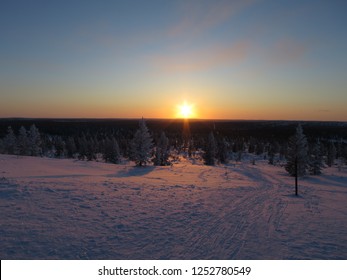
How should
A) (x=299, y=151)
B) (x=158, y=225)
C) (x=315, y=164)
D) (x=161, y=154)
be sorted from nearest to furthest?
1. (x=158, y=225)
2. (x=299, y=151)
3. (x=315, y=164)
4. (x=161, y=154)

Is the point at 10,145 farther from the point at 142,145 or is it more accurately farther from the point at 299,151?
the point at 299,151

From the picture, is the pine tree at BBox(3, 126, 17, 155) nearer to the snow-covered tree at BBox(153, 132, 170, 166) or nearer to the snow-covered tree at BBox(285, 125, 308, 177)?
the snow-covered tree at BBox(153, 132, 170, 166)

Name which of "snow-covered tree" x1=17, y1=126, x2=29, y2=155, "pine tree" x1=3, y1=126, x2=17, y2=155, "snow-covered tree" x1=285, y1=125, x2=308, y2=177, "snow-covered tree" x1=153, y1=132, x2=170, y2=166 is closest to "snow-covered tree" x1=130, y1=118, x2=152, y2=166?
"snow-covered tree" x1=153, y1=132, x2=170, y2=166

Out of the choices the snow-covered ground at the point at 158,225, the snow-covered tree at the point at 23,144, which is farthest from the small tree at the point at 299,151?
the snow-covered tree at the point at 23,144

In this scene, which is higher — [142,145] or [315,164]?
[142,145]

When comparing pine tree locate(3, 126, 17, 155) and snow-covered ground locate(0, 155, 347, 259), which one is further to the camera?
pine tree locate(3, 126, 17, 155)

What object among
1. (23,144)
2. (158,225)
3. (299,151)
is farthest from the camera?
(23,144)

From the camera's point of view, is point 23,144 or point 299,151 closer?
point 299,151

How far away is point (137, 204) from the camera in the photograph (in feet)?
37.2

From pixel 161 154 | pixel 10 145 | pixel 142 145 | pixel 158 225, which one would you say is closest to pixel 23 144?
pixel 10 145
